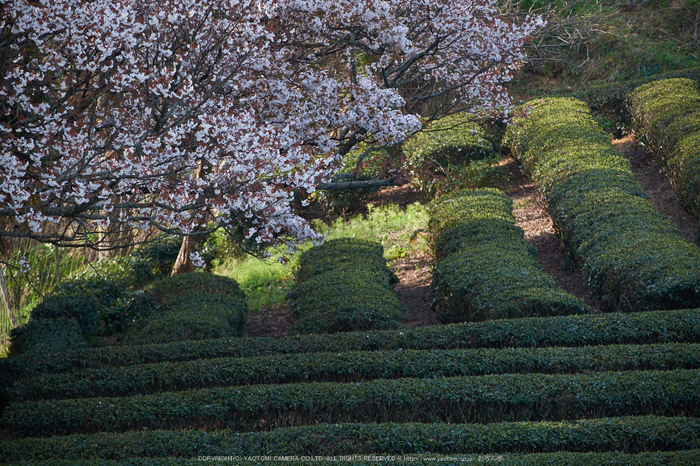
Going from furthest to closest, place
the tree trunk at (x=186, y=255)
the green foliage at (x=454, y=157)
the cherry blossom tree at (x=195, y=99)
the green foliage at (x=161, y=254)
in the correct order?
the green foliage at (x=454, y=157) < the green foliage at (x=161, y=254) < the tree trunk at (x=186, y=255) < the cherry blossom tree at (x=195, y=99)

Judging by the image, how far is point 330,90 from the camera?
641cm

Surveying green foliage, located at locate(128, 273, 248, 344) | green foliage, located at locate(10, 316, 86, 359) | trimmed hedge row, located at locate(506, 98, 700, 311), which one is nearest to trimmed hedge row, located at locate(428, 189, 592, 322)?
trimmed hedge row, located at locate(506, 98, 700, 311)

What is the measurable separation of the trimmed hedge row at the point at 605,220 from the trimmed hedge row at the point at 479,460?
2556 mm

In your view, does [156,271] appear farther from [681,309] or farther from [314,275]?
[681,309]

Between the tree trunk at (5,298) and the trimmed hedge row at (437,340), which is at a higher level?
the tree trunk at (5,298)

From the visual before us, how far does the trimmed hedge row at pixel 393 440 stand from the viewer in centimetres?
394

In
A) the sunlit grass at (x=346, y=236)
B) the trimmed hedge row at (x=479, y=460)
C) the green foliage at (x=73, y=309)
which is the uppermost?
the sunlit grass at (x=346, y=236)

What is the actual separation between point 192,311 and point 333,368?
7.57 feet

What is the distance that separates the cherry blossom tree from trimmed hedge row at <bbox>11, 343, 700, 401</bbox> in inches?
48.0

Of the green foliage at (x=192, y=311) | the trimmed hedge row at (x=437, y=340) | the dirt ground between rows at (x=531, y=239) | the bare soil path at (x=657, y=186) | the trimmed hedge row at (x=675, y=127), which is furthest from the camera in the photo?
the bare soil path at (x=657, y=186)

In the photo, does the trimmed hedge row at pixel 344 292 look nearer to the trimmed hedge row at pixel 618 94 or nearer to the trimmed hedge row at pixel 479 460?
the trimmed hedge row at pixel 479 460

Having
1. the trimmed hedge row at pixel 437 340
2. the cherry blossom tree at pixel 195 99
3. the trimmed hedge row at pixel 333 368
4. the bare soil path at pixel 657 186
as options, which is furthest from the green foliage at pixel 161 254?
the bare soil path at pixel 657 186

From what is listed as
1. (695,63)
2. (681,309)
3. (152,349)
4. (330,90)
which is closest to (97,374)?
(152,349)

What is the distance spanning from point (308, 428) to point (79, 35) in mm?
3708
